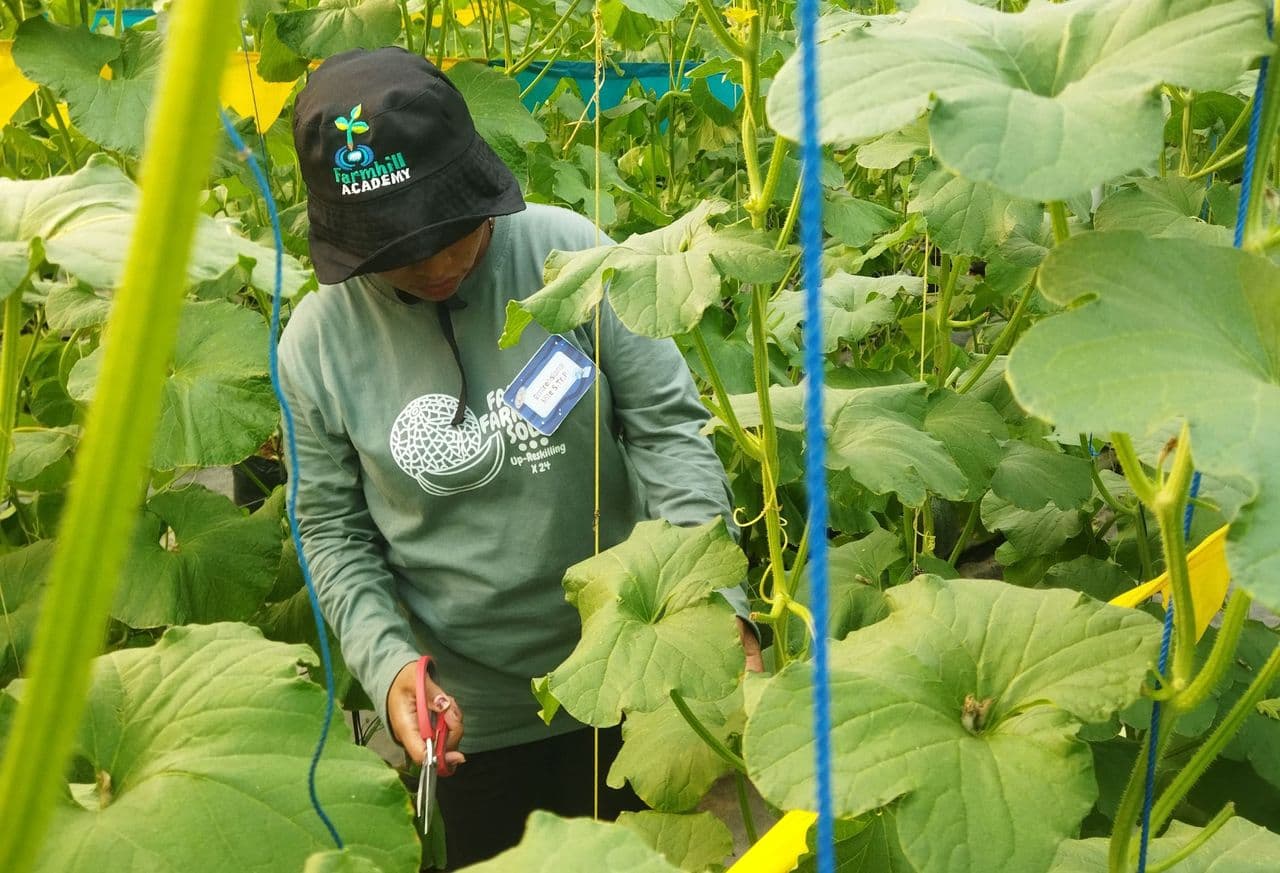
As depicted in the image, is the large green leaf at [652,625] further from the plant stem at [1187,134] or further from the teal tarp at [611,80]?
the teal tarp at [611,80]

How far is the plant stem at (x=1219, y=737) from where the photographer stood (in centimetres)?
84

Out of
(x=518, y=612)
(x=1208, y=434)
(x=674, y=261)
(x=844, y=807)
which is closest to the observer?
(x=1208, y=434)

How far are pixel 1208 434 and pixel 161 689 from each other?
2.54 ft

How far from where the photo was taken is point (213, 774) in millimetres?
832

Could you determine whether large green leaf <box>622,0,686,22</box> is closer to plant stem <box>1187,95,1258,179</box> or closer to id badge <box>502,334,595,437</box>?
id badge <box>502,334,595,437</box>

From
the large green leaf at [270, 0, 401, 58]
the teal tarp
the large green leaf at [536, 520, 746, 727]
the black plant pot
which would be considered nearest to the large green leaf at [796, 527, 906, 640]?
the large green leaf at [536, 520, 746, 727]

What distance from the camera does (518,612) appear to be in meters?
1.85

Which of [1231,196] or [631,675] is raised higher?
[1231,196]

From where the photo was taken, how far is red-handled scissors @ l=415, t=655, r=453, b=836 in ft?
4.50

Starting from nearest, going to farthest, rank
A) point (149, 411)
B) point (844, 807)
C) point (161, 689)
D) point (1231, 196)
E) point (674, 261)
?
point (149, 411)
point (844, 807)
point (161, 689)
point (674, 261)
point (1231, 196)

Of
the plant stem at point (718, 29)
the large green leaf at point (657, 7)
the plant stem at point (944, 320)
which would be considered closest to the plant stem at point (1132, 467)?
the plant stem at point (718, 29)

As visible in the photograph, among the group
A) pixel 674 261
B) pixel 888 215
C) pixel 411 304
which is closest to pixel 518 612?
pixel 411 304

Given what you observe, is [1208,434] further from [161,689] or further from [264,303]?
[264,303]

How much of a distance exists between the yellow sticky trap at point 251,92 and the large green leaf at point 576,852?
1.61 m
